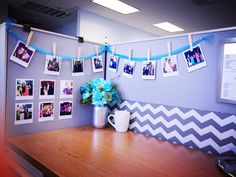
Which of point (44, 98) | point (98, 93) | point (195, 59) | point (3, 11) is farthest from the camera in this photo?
point (3, 11)

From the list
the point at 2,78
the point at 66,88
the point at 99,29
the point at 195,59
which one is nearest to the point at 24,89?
the point at 2,78

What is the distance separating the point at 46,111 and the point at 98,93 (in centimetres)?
31

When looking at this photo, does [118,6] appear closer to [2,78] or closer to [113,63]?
[113,63]

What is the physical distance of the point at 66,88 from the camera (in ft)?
3.98

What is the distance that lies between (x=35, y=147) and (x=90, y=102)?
0.45 metres

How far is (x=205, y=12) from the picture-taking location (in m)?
3.98

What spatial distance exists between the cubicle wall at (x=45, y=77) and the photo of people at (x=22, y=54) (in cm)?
2

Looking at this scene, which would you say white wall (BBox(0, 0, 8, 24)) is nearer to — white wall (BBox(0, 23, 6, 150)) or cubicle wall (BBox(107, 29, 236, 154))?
white wall (BBox(0, 23, 6, 150))

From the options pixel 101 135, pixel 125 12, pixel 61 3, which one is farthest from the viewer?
pixel 125 12

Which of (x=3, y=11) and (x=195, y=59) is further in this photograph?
(x=3, y=11)

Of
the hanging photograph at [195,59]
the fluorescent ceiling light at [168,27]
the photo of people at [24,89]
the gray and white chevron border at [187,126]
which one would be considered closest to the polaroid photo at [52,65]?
the photo of people at [24,89]

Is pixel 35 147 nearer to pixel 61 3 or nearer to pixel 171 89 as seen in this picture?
pixel 171 89

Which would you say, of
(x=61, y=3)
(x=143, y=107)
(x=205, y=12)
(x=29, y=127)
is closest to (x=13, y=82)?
(x=29, y=127)

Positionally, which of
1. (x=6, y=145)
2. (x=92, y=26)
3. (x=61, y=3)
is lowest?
(x=6, y=145)
